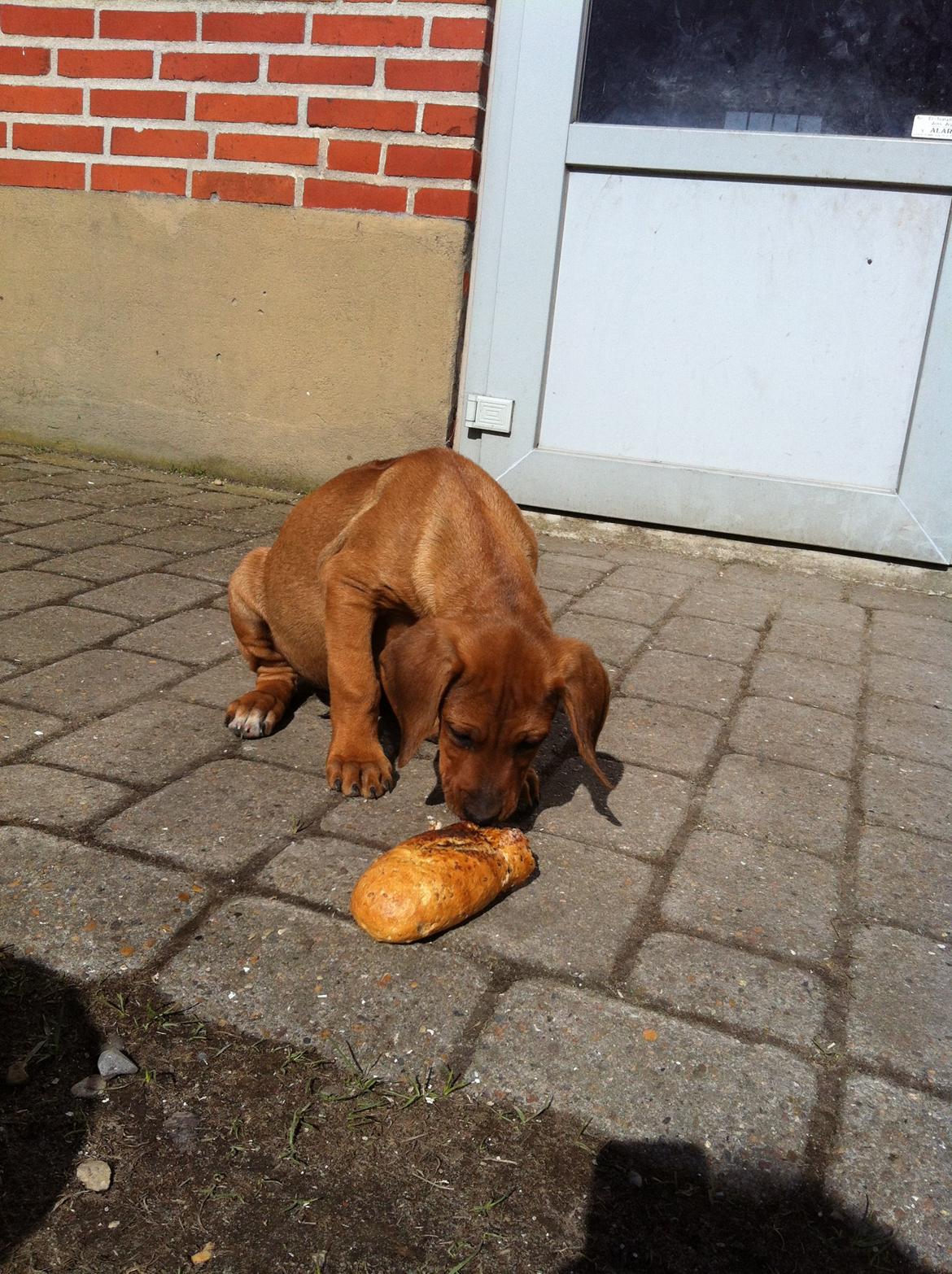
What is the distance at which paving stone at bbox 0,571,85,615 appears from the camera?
4.15 metres

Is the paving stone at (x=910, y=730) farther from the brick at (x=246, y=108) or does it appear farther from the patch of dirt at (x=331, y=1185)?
the brick at (x=246, y=108)

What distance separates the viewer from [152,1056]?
6.35ft

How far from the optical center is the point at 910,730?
12.5ft

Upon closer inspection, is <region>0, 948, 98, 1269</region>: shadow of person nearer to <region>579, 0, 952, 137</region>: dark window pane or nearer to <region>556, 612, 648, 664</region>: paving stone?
<region>556, 612, 648, 664</region>: paving stone

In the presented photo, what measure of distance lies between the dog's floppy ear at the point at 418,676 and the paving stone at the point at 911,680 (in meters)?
2.27

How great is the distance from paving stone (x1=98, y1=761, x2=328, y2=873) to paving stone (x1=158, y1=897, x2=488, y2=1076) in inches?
10.0

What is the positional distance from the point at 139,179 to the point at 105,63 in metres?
0.63

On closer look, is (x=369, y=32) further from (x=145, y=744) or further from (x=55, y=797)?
(x=55, y=797)

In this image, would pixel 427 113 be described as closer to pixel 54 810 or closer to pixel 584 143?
pixel 584 143

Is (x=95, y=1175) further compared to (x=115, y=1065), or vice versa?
(x=115, y=1065)

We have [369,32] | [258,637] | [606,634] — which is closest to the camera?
[258,637]

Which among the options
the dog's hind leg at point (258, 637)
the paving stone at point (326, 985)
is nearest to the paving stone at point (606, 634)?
the dog's hind leg at point (258, 637)

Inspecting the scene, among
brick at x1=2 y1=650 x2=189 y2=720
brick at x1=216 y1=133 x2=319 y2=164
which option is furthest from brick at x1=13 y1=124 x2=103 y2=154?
brick at x1=2 y1=650 x2=189 y2=720

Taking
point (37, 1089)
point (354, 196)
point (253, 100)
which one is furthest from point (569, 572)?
point (37, 1089)
